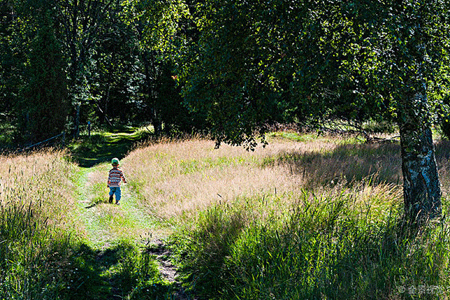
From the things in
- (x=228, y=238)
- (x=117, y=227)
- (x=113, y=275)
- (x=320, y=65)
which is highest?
(x=320, y=65)

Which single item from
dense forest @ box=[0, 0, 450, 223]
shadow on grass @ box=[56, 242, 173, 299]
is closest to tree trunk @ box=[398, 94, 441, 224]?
dense forest @ box=[0, 0, 450, 223]

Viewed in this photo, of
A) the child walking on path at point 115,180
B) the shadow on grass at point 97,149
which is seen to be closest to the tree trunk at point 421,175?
the child walking on path at point 115,180

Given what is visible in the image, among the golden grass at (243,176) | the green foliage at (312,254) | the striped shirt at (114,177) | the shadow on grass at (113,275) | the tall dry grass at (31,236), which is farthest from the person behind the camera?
the striped shirt at (114,177)

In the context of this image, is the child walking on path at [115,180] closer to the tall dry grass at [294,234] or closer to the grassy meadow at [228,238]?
the grassy meadow at [228,238]

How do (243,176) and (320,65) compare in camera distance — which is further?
(243,176)

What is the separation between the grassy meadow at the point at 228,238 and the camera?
389 cm

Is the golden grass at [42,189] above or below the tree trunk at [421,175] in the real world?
below

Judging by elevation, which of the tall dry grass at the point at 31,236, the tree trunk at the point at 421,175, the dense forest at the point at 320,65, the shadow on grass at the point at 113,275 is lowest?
the shadow on grass at the point at 113,275

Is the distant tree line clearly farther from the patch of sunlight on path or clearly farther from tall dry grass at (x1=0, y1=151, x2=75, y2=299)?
tall dry grass at (x1=0, y1=151, x2=75, y2=299)

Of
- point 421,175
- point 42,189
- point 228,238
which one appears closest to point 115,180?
point 42,189

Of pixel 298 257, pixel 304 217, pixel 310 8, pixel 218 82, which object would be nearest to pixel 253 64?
pixel 218 82

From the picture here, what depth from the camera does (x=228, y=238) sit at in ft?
19.4

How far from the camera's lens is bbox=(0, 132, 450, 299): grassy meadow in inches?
153

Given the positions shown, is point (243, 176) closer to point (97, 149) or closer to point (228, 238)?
point (228, 238)
